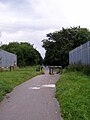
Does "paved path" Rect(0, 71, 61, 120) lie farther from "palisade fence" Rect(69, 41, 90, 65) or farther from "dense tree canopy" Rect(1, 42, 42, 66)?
"dense tree canopy" Rect(1, 42, 42, 66)

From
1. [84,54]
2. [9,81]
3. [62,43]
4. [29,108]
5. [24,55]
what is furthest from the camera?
[24,55]

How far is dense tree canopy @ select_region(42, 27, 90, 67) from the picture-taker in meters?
68.3

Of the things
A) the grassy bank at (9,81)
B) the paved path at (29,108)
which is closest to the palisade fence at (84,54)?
the grassy bank at (9,81)

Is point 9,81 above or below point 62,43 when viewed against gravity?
below

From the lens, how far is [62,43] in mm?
71375

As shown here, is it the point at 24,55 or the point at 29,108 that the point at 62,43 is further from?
the point at 29,108

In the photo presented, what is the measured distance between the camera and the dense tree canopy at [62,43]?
68.3m

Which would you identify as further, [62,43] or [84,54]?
[62,43]

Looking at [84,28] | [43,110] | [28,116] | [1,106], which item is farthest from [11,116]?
[84,28]

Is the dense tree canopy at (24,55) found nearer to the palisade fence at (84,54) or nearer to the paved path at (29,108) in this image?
the palisade fence at (84,54)

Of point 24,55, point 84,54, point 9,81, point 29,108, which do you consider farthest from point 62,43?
point 29,108

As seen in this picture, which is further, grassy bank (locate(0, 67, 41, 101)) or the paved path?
grassy bank (locate(0, 67, 41, 101))

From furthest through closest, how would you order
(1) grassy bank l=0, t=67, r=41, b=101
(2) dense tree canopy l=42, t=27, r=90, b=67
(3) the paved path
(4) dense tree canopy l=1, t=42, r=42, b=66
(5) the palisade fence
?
(4) dense tree canopy l=1, t=42, r=42, b=66 < (2) dense tree canopy l=42, t=27, r=90, b=67 < (5) the palisade fence < (1) grassy bank l=0, t=67, r=41, b=101 < (3) the paved path

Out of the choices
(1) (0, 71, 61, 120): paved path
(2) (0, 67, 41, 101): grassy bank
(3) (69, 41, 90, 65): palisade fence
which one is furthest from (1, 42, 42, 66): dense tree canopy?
(1) (0, 71, 61, 120): paved path
